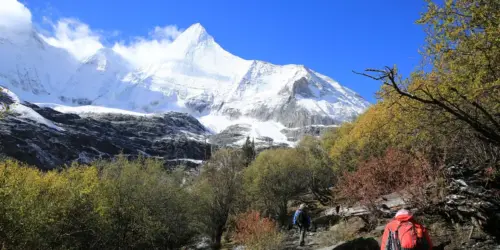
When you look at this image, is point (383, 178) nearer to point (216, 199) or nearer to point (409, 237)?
point (409, 237)

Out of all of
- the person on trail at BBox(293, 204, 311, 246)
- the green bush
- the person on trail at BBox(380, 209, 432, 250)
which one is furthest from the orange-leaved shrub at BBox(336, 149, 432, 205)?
the green bush

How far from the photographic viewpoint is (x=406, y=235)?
822 cm

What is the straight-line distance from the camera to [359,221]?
890 inches

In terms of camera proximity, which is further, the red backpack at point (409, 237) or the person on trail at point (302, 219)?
the person on trail at point (302, 219)

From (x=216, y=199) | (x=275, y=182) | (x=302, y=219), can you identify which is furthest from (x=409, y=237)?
(x=275, y=182)

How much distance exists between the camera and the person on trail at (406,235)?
8.14 m

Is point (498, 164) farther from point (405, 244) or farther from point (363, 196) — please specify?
point (405, 244)

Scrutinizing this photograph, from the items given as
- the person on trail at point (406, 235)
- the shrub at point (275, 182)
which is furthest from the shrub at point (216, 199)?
the person on trail at point (406, 235)

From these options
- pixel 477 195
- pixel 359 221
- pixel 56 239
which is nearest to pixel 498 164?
pixel 477 195

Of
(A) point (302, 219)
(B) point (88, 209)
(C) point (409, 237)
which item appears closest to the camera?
(C) point (409, 237)

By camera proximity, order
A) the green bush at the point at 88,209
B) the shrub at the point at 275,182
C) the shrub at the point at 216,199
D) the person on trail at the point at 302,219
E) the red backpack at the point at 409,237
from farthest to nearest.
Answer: the shrub at the point at 275,182
the shrub at the point at 216,199
the person on trail at the point at 302,219
the green bush at the point at 88,209
the red backpack at the point at 409,237

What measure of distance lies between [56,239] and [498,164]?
24.9 meters

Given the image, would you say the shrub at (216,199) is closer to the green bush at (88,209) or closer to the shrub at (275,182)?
the green bush at (88,209)

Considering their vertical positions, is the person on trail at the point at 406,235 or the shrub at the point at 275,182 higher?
the shrub at the point at 275,182
